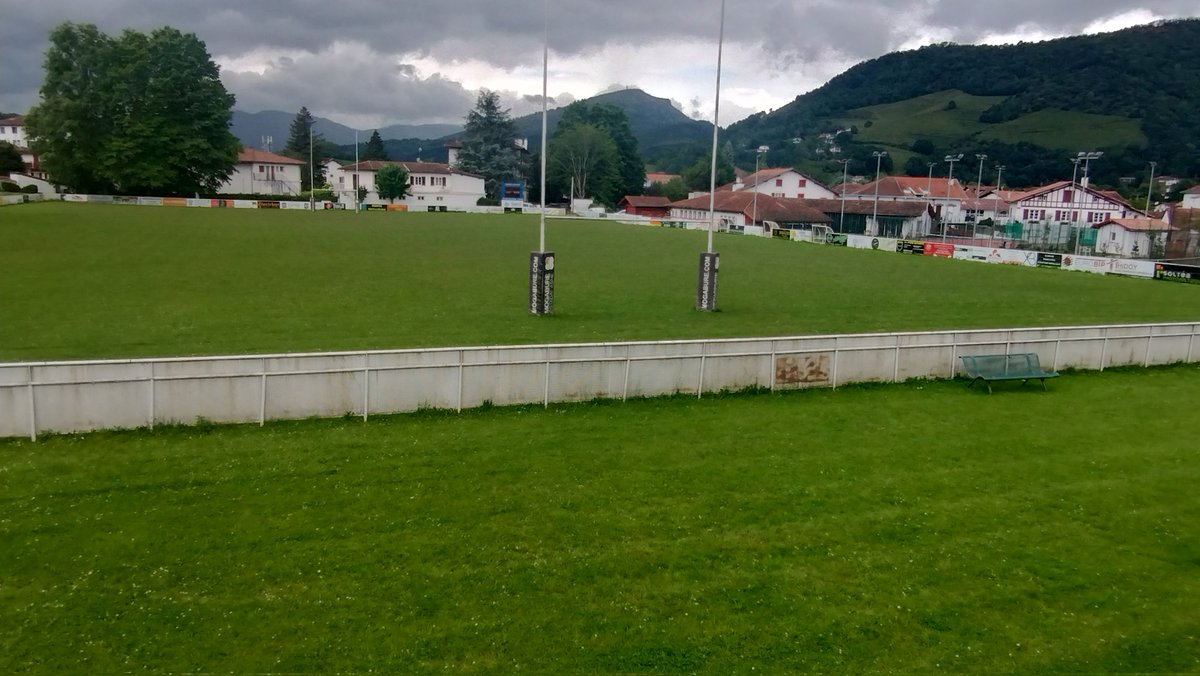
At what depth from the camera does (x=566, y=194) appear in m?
119

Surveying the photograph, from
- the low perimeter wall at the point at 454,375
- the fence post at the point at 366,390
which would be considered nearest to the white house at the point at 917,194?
the low perimeter wall at the point at 454,375

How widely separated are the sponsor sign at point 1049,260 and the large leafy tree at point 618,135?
7914 centimetres

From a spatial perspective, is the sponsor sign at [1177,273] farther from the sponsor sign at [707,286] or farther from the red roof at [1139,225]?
the sponsor sign at [707,286]

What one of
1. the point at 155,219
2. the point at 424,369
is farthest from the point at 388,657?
the point at 155,219

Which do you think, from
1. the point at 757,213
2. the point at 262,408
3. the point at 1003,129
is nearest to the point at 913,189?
the point at 757,213

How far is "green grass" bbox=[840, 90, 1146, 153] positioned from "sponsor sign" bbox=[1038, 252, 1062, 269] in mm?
117310

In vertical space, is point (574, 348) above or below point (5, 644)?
above

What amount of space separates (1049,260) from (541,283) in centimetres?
3978

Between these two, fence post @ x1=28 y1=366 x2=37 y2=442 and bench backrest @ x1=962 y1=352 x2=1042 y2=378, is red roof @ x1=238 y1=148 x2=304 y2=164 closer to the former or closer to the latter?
fence post @ x1=28 y1=366 x2=37 y2=442

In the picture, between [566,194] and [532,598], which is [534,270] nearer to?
[532,598]

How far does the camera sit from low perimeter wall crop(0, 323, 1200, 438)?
42.4 feet

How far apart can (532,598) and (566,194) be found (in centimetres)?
11279

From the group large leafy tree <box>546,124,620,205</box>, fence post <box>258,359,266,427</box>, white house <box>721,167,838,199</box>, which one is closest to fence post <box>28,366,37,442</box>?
fence post <box>258,359,266,427</box>

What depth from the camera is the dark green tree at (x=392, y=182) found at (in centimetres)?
9975
